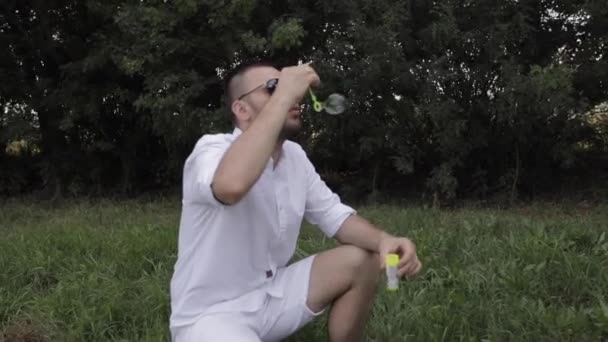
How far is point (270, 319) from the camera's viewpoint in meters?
2.69

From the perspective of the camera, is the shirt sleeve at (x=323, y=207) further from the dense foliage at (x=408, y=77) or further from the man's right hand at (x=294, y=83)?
the dense foliage at (x=408, y=77)

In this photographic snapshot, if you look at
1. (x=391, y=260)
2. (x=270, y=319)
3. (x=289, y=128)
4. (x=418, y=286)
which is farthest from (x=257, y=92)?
(x=418, y=286)

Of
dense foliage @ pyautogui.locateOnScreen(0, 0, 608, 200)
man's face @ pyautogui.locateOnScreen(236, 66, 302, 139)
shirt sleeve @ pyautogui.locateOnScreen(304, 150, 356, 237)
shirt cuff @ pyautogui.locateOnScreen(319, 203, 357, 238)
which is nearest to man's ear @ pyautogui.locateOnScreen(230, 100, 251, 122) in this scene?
man's face @ pyautogui.locateOnScreen(236, 66, 302, 139)

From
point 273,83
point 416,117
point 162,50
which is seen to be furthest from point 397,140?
point 273,83

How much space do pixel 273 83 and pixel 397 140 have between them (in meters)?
6.06

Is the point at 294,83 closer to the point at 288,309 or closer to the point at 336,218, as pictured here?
the point at 336,218

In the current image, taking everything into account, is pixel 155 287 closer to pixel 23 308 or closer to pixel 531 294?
pixel 23 308

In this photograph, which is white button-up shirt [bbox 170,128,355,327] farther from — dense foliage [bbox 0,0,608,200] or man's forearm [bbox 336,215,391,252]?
dense foliage [bbox 0,0,608,200]

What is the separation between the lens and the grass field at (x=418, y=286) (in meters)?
3.43

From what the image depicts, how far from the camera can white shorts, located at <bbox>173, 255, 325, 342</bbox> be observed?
2465mm

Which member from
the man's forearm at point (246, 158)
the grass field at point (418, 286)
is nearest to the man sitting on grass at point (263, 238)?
the man's forearm at point (246, 158)

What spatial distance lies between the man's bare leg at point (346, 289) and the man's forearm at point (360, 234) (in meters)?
0.04

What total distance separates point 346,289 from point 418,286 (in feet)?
4.77

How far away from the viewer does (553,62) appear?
827 cm
